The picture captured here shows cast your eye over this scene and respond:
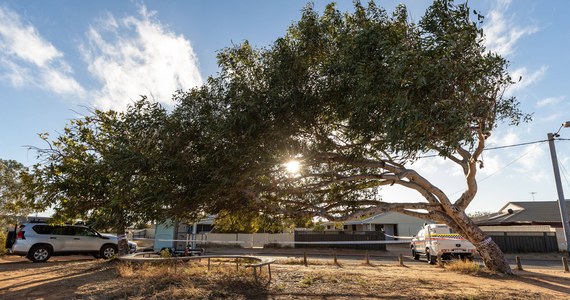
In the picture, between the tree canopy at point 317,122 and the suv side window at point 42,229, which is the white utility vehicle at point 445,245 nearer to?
the tree canopy at point 317,122

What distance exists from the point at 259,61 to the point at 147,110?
3.76 metres

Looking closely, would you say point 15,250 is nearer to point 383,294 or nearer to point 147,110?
point 147,110

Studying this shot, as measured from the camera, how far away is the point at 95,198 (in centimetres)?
1395

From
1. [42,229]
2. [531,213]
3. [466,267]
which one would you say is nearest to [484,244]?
[466,267]

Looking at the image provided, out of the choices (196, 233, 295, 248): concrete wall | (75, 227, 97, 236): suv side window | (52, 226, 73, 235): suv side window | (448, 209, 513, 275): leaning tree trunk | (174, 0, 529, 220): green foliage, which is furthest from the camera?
(196, 233, 295, 248): concrete wall

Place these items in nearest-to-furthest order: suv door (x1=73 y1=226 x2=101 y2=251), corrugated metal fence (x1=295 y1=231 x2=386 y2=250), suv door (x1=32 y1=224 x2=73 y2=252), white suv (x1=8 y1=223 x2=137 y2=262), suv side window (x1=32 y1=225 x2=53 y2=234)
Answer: white suv (x1=8 y1=223 x2=137 y2=262) < suv side window (x1=32 y1=225 x2=53 y2=234) < suv door (x1=32 y1=224 x2=73 y2=252) < suv door (x1=73 y1=226 x2=101 y2=251) < corrugated metal fence (x1=295 y1=231 x2=386 y2=250)

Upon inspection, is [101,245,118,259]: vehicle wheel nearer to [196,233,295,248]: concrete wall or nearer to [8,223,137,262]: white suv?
[8,223,137,262]: white suv

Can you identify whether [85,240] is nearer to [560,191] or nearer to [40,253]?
[40,253]

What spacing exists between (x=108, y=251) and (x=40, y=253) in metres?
2.96

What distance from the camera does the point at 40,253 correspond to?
17141 millimetres

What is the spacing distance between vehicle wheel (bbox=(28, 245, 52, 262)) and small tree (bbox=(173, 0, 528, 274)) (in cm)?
1142

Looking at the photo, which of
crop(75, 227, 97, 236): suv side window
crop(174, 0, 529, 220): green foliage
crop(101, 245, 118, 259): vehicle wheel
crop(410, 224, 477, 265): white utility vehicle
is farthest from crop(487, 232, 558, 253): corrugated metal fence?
crop(75, 227, 97, 236): suv side window

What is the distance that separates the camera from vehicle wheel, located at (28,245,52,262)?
16.9 metres

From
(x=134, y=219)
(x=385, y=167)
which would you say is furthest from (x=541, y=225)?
(x=134, y=219)
